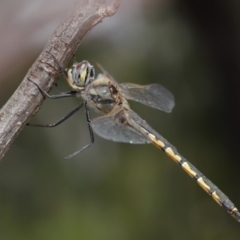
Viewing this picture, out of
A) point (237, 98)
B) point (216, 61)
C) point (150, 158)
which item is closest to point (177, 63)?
point (216, 61)

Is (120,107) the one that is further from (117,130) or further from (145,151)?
(145,151)

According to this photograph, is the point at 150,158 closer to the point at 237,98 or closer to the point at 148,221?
the point at 148,221

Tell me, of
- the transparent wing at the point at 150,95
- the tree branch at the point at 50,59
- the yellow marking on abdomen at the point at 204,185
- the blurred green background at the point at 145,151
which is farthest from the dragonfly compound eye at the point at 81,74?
the blurred green background at the point at 145,151

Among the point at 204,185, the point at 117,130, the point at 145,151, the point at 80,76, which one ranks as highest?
the point at 80,76

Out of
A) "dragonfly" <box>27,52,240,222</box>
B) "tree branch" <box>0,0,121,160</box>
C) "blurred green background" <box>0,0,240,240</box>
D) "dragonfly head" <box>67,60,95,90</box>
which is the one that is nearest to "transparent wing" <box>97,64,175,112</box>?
"dragonfly" <box>27,52,240,222</box>

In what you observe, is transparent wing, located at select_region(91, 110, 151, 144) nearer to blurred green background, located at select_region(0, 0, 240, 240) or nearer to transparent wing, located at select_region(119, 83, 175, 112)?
transparent wing, located at select_region(119, 83, 175, 112)

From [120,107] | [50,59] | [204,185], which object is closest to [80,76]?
[120,107]
